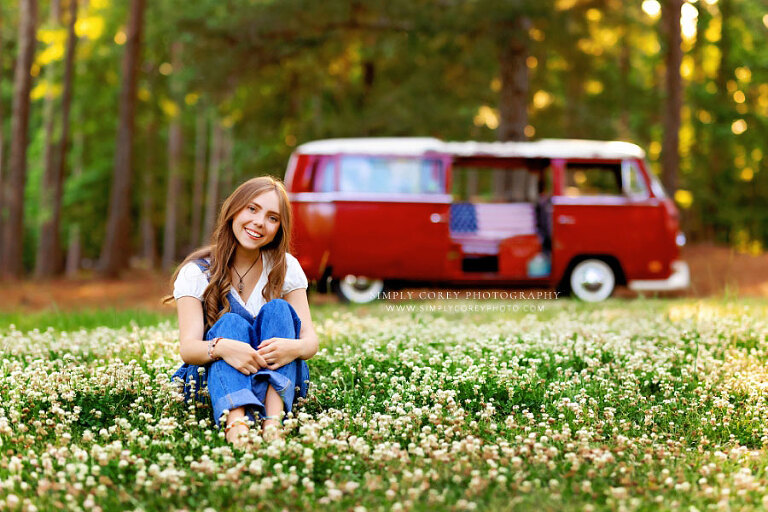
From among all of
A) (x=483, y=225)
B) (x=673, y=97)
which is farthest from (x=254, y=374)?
(x=673, y=97)

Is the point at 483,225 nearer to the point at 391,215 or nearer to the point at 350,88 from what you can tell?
the point at 391,215

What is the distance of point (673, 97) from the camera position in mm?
17312

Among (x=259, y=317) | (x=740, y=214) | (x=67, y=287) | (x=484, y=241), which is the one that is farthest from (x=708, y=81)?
(x=259, y=317)

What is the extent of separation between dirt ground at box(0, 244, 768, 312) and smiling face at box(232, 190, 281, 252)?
26.8ft

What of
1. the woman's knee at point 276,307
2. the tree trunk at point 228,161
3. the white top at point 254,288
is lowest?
the woman's knee at point 276,307

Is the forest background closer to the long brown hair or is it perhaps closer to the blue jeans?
the long brown hair

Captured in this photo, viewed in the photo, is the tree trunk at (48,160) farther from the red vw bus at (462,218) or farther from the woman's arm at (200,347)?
the woman's arm at (200,347)

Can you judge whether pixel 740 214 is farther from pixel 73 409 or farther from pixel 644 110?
pixel 73 409

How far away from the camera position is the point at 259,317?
168 inches

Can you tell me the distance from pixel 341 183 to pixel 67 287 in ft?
25.4

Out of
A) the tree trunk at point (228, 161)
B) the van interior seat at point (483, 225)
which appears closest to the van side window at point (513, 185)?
the van interior seat at point (483, 225)

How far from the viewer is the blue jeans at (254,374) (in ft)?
12.8

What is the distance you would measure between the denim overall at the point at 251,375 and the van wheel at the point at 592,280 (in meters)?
7.88

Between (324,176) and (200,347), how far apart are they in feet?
24.3
